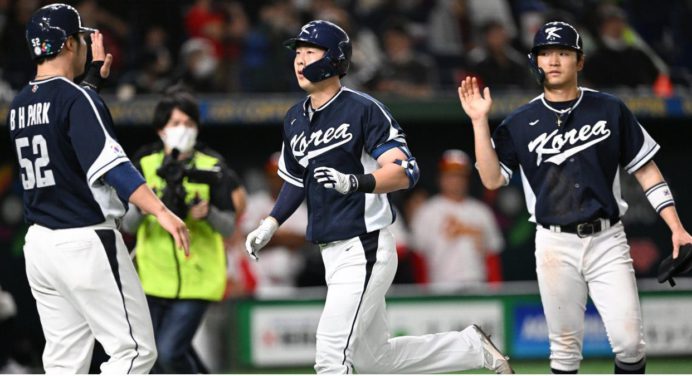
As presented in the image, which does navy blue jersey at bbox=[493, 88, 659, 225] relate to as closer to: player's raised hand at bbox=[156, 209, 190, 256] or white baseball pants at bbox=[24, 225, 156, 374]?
player's raised hand at bbox=[156, 209, 190, 256]

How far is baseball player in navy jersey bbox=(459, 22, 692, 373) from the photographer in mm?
5984

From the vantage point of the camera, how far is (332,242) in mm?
5883

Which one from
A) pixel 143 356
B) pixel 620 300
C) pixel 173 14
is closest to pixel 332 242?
pixel 143 356

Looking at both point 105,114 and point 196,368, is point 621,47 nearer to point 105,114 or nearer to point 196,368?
point 196,368

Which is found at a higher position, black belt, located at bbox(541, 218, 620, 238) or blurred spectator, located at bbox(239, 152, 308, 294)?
black belt, located at bbox(541, 218, 620, 238)

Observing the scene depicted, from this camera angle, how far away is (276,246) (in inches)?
425

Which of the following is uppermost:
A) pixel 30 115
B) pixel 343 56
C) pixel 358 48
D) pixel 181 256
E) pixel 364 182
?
pixel 343 56

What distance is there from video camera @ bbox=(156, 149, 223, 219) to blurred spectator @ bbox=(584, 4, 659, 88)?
19.2ft

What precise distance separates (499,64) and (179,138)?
544 cm

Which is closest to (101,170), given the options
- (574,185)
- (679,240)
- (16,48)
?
(574,185)

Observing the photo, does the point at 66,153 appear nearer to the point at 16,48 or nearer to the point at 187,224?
the point at 187,224

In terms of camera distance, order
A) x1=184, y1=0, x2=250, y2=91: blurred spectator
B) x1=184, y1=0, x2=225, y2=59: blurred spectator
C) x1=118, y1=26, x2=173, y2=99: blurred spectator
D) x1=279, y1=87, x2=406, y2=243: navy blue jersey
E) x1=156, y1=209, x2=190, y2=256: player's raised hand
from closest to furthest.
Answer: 1. x1=156, y1=209, x2=190, y2=256: player's raised hand
2. x1=279, y1=87, x2=406, y2=243: navy blue jersey
3. x1=118, y1=26, x2=173, y2=99: blurred spectator
4. x1=184, y1=0, x2=250, y2=91: blurred spectator
5. x1=184, y1=0, x2=225, y2=59: blurred spectator

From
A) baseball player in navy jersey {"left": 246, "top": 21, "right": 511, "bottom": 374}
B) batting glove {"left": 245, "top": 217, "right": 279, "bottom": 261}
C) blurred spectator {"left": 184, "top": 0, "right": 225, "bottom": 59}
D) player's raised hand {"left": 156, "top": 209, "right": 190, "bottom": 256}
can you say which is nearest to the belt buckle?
baseball player in navy jersey {"left": 246, "top": 21, "right": 511, "bottom": 374}

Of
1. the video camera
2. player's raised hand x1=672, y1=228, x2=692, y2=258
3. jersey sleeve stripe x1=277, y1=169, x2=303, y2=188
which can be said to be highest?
jersey sleeve stripe x1=277, y1=169, x2=303, y2=188
